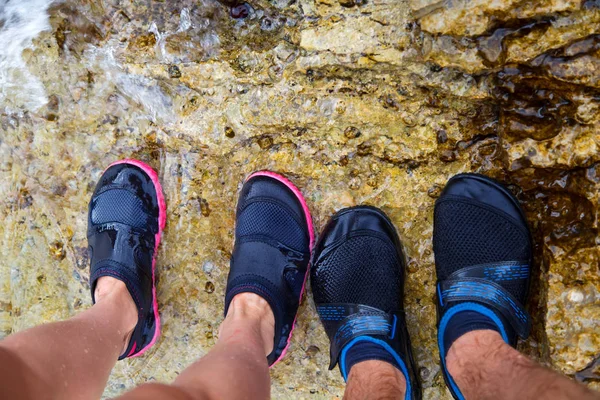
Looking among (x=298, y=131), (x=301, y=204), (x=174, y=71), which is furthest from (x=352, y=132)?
(x=174, y=71)

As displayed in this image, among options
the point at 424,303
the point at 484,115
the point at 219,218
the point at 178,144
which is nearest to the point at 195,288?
the point at 219,218

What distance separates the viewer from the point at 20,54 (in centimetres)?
199

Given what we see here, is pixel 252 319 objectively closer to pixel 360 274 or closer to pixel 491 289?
pixel 360 274

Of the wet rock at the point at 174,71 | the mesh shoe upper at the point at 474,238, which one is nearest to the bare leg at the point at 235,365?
the mesh shoe upper at the point at 474,238

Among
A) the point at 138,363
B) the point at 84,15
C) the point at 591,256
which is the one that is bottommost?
the point at 138,363

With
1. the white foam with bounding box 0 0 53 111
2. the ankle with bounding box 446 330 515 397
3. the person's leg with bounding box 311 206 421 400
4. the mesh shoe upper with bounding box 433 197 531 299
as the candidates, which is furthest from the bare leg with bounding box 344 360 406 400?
the white foam with bounding box 0 0 53 111

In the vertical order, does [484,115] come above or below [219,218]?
above

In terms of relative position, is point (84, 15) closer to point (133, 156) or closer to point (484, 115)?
point (133, 156)

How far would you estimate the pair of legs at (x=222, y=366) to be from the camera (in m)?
1.25

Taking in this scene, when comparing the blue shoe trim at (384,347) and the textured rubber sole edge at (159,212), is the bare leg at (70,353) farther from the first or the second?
the blue shoe trim at (384,347)

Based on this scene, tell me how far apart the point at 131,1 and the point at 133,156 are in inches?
27.5

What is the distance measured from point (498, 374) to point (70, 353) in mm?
1489

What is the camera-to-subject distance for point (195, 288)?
2.10 m

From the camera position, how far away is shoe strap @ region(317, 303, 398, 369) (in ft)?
6.08
